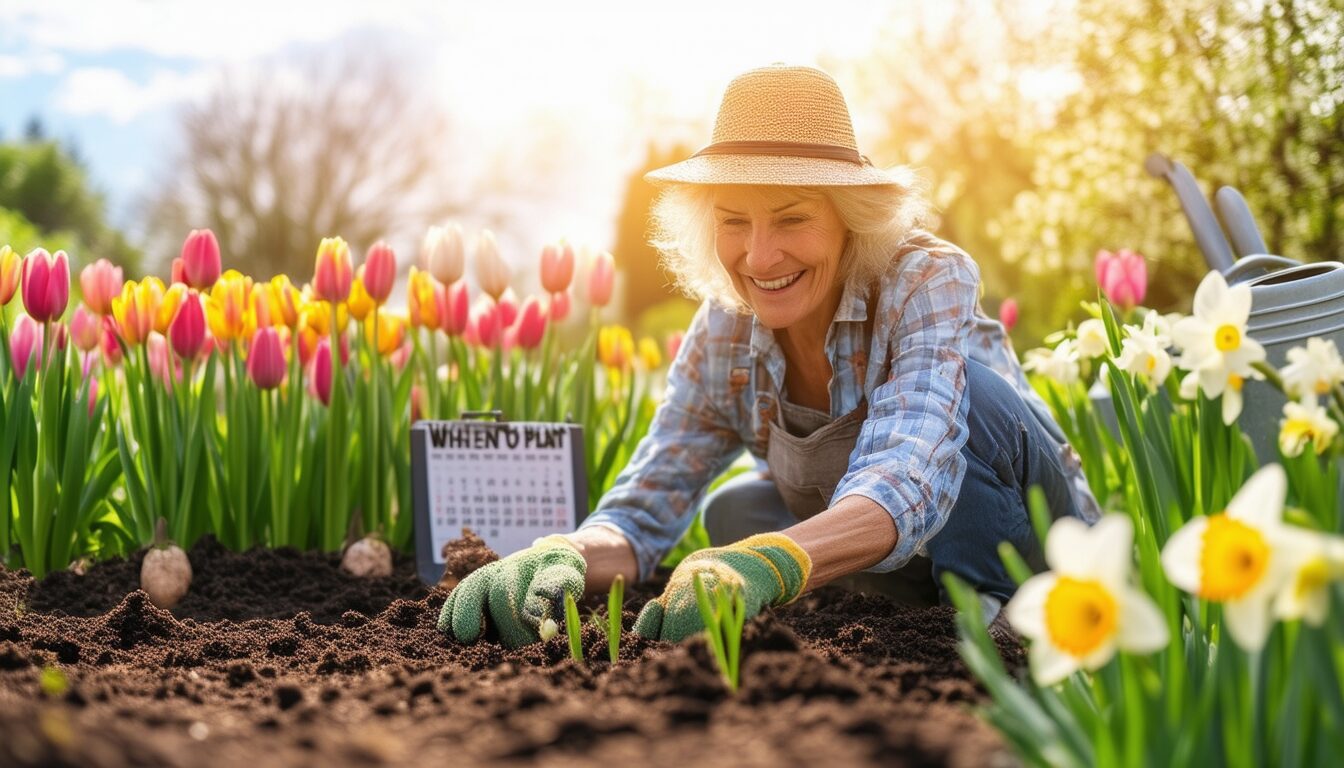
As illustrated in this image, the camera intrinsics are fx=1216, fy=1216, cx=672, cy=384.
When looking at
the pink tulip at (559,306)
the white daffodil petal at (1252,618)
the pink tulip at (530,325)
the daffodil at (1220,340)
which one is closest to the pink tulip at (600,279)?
the pink tulip at (559,306)

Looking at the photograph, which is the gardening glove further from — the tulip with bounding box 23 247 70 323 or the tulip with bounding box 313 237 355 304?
the tulip with bounding box 23 247 70 323

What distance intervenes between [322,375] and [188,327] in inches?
12.7

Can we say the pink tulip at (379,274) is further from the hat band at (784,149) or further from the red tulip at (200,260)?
the hat band at (784,149)

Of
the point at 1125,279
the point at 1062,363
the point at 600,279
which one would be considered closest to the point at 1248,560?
the point at 1062,363

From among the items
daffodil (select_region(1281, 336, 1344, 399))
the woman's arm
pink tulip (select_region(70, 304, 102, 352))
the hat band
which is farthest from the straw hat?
pink tulip (select_region(70, 304, 102, 352))

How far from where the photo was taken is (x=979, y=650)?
A: 1056mm

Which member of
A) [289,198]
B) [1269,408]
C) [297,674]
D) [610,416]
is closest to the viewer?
[297,674]

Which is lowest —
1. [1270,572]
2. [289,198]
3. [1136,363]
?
[1270,572]

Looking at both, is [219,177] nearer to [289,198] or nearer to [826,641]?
[289,198]

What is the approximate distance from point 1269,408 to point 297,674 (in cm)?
175

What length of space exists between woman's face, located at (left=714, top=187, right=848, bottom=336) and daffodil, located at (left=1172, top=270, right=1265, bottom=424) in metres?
0.90

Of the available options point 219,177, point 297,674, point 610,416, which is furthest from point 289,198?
point 297,674

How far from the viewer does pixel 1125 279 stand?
3.44 metres

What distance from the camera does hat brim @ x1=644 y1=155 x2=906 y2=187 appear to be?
2.14 m
